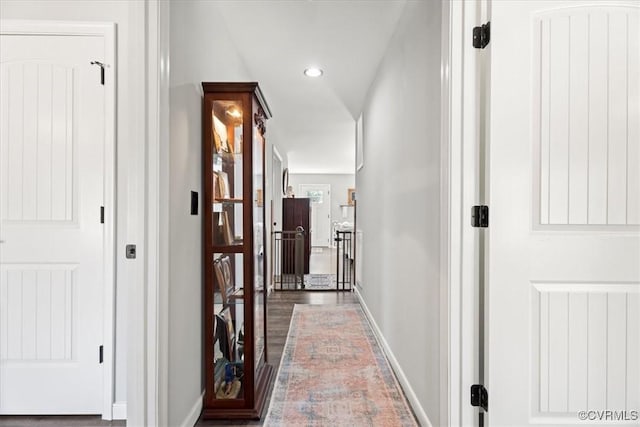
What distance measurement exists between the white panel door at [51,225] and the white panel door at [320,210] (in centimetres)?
969

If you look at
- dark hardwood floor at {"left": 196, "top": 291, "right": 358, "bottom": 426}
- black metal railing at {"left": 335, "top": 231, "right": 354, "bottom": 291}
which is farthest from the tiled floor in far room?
dark hardwood floor at {"left": 196, "top": 291, "right": 358, "bottom": 426}

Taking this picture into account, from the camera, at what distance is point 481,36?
4.77 ft

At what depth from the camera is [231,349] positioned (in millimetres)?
2121

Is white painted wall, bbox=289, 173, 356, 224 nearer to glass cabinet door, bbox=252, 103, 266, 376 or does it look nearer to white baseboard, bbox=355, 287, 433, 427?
white baseboard, bbox=355, 287, 433, 427

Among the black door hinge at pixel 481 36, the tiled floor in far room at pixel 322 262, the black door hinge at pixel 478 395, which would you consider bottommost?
the tiled floor in far room at pixel 322 262

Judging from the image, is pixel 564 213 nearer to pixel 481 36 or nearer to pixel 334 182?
pixel 481 36

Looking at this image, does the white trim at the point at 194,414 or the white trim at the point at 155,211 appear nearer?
the white trim at the point at 155,211

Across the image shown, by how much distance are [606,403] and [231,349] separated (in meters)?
1.82

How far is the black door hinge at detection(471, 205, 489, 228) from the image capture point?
4.66 ft

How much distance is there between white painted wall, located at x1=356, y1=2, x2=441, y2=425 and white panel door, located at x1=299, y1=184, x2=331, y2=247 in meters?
8.34

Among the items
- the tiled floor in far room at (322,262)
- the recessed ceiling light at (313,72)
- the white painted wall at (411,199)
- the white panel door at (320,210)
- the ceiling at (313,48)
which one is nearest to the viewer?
the white painted wall at (411,199)

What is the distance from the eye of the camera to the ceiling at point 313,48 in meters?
2.31

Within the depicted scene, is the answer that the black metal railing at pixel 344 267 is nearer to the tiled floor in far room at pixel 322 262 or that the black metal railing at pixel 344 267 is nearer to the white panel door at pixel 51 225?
the tiled floor in far room at pixel 322 262

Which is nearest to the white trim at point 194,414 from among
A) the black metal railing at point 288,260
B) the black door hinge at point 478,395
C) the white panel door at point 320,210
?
the black door hinge at point 478,395
